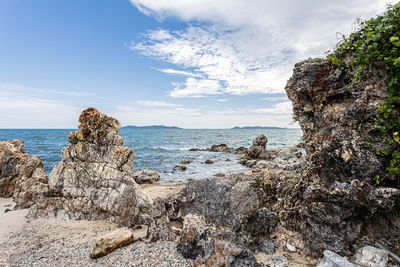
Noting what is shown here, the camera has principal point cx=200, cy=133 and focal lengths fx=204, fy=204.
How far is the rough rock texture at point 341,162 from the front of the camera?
15.4 feet

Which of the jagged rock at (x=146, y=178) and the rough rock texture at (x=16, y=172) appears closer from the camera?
the rough rock texture at (x=16, y=172)

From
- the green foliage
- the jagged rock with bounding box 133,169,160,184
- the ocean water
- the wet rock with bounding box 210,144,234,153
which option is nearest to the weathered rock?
the green foliage

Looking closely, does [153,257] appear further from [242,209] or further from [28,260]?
[28,260]

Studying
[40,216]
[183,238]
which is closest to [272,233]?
[183,238]

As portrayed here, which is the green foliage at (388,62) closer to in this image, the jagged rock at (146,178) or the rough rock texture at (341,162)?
the rough rock texture at (341,162)

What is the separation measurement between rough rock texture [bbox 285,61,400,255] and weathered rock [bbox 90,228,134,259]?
5.36 meters

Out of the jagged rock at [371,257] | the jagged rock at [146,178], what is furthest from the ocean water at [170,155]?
the jagged rock at [371,257]

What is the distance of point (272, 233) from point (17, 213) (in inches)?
449

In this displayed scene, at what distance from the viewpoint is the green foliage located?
4375mm

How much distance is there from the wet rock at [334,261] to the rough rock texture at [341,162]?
0.40m

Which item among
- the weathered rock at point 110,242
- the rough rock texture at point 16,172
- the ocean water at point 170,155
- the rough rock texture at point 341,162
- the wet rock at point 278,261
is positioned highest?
the rough rock texture at point 341,162

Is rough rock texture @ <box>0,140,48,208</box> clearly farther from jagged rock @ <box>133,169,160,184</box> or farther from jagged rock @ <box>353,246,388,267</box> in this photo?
jagged rock @ <box>353,246,388,267</box>

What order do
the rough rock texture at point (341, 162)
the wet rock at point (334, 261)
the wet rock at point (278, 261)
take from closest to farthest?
the wet rock at point (334, 261) < the rough rock texture at point (341, 162) < the wet rock at point (278, 261)

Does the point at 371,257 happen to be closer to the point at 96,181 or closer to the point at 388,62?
the point at 388,62
